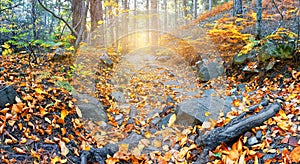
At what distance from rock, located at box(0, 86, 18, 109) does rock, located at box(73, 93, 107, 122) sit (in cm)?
111

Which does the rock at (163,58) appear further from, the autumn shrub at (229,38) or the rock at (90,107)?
the rock at (90,107)

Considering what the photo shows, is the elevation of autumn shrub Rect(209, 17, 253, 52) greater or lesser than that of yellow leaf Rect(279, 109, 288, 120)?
greater

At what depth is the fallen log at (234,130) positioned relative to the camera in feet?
8.90

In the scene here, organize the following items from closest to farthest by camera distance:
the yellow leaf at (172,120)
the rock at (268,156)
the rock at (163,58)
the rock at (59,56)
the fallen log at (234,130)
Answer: the rock at (268,156), the fallen log at (234,130), the yellow leaf at (172,120), the rock at (59,56), the rock at (163,58)

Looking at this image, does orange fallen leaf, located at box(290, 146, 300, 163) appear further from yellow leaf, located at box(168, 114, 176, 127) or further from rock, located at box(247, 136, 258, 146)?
yellow leaf, located at box(168, 114, 176, 127)

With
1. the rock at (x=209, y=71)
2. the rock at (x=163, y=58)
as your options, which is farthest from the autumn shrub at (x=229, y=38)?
the rock at (x=163, y=58)

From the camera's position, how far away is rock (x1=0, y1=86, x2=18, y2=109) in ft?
8.59

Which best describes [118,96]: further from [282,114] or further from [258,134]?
[282,114]

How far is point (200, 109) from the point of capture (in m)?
3.89

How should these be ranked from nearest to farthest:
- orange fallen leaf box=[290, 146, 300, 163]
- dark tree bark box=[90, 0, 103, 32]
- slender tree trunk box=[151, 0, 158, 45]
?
orange fallen leaf box=[290, 146, 300, 163] → dark tree bark box=[90, 0, 103, 32] → slender tree trunk box=[151, 0, 158, 45]

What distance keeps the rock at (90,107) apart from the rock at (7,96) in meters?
1.11

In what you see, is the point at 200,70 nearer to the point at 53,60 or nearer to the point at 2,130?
the point at 53,60

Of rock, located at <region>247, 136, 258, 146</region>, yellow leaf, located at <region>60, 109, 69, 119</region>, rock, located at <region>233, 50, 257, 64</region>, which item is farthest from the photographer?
rock, located at <region>233, 50, 257, 64</region>

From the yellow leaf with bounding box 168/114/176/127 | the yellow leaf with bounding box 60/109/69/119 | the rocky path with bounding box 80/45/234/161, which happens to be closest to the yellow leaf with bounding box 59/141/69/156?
the yellow leaf with bounding box 60/109/69/119
